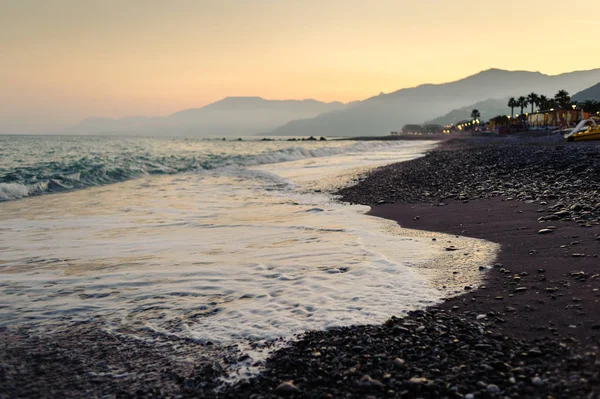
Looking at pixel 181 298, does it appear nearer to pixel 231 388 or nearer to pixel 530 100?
pixel 231 388

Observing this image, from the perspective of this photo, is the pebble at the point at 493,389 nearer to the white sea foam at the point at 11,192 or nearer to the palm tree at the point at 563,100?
the white sea foam at the point at 11,192

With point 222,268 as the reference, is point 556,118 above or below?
above

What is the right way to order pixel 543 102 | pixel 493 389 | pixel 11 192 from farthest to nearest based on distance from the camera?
pixel 543 102 < pixel 11 192 < pixel 493 389

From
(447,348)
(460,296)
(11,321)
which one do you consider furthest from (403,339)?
(11,321)

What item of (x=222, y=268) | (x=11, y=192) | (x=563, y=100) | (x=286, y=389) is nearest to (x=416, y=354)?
(x=286, y=389)

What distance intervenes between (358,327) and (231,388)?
1.71m

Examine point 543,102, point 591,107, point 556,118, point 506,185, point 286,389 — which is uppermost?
point 543,102

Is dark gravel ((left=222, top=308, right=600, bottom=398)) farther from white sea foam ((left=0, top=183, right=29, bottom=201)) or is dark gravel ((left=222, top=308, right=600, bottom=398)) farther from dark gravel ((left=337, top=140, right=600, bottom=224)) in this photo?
white sea foam ((left=0, top=183, right=29, bottom=201))

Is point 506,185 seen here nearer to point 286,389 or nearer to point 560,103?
point 286,389

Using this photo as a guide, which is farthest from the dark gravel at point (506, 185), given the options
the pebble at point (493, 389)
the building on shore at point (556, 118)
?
the building on shore at point (556, 118)

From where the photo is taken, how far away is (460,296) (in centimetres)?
575

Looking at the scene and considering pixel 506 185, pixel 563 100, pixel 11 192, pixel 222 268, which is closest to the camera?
pixel 222 268

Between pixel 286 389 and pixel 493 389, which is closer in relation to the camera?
pixel 493 389

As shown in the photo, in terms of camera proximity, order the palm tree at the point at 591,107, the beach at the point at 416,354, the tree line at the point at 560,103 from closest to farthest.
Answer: the beach at the point at 416,354, the palm tree at the point at 591,107, the tree line at the point at 560,103
